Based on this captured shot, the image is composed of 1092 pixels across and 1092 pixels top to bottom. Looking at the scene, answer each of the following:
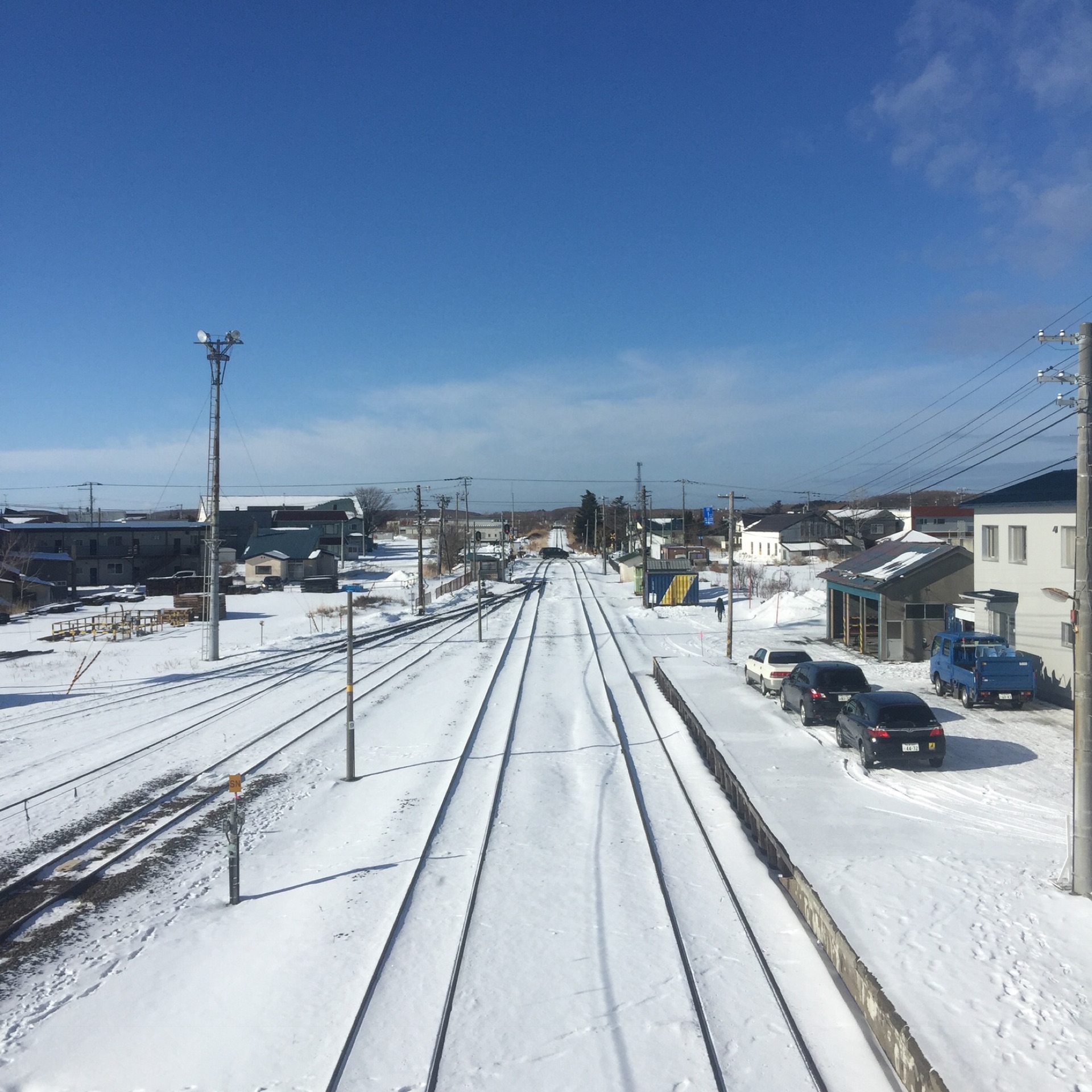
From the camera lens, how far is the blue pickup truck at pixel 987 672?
818 inches

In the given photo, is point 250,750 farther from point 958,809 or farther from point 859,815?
point 958,809

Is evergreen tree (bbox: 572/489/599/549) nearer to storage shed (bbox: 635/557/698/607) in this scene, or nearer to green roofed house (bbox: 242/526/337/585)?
green roofed house (bbox: 242/526/337/585)

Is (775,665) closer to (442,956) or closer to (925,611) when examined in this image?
(925,611)

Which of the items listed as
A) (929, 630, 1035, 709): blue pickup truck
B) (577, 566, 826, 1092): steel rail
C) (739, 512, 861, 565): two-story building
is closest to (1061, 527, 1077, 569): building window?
(929, 630, 1035, 709): blue pickup truck

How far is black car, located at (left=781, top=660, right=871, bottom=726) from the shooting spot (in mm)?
19406

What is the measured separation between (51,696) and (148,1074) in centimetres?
2110

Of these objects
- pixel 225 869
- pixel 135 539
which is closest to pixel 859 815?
pixel 225 869

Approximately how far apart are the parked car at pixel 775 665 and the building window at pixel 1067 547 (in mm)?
6929

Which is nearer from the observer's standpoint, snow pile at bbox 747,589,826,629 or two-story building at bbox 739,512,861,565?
snow pile at bbox 747,589,826,629

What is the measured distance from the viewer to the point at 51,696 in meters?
25.0

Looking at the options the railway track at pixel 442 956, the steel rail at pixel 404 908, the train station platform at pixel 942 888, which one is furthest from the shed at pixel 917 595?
the railway track at pixel 442 956

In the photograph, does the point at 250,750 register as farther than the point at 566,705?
No

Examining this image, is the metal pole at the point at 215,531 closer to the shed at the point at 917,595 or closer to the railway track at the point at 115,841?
the railway track at the point at 115,841

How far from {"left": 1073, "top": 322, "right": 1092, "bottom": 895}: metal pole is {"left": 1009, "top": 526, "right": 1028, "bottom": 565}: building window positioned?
14897mm
